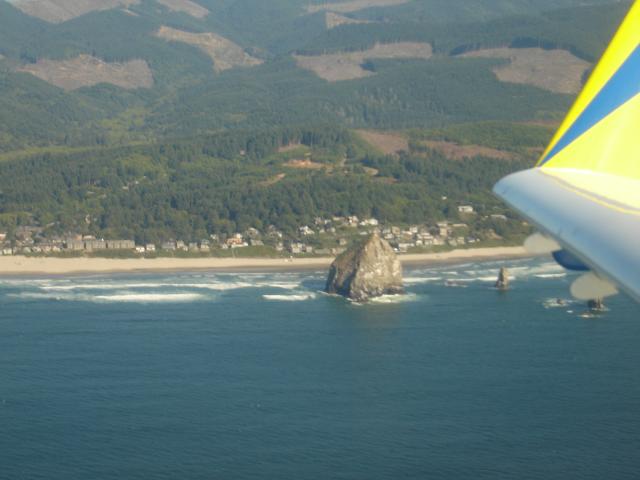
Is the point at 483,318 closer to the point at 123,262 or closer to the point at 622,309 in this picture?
the point at 622,309

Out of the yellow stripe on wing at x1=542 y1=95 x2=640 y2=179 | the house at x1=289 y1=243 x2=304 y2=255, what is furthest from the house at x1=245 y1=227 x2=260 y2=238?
the yellow stripe on wing at x1=542 y1=95 x2=640 y2=179

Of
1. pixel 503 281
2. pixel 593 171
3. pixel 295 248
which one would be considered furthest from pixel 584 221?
pixel 295 248

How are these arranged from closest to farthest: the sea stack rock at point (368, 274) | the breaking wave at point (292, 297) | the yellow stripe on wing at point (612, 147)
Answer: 1. the yellow stripe on wing at point (612, 147)
2. the breaking wave at point (292, 297)
3. the sea stack rock at point (368, 274)

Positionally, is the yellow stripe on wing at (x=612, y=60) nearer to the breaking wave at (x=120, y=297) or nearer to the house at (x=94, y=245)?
the breaking wave at (x=120, y=297)

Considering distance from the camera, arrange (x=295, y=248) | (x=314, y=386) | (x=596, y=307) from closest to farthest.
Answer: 1. (x=314, y=386)
2. (x=596, y=307)
3. (x=295, y=248)

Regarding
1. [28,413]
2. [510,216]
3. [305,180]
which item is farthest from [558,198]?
[305,180]

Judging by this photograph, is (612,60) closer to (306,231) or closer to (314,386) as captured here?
(314,386)

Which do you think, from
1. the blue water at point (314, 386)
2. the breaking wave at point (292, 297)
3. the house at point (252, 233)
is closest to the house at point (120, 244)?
the house at point (252, 233)
